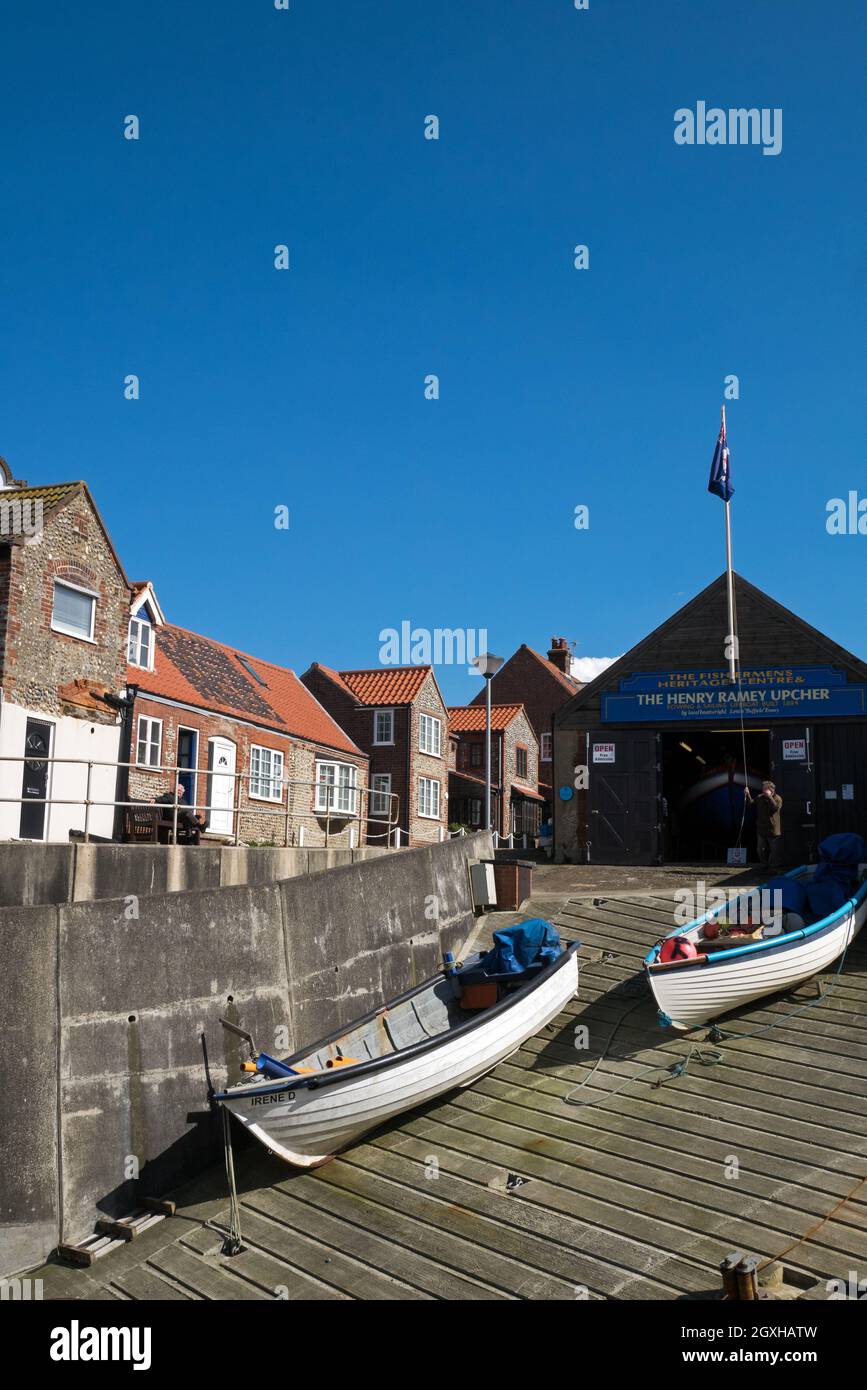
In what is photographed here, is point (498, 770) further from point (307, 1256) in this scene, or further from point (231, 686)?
point (307, 1256)

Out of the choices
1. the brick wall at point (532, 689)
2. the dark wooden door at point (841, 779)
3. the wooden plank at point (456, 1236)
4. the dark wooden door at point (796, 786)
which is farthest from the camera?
the brick wall at point (532, 689)

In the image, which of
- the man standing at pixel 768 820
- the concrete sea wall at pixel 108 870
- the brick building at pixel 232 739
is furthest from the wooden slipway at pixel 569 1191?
the brick building at pixel 232 739

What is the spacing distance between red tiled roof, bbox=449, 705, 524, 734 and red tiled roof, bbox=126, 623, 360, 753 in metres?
11.1

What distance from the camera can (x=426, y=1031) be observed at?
41.2 ft

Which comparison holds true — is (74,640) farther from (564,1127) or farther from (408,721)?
(408,721)

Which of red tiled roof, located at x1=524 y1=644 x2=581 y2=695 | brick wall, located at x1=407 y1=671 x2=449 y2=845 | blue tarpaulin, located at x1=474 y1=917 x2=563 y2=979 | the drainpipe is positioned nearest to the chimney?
red tiled roof, located at x1=524 y1=644 x2=581 y2=695

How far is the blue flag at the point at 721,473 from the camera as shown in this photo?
2256 cm

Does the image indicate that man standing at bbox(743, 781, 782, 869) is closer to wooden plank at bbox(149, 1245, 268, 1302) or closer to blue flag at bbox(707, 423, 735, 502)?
blue flag at bbox(707, 423, 735, 502)

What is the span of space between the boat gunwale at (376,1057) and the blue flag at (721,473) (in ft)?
43.5

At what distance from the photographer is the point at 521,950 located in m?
13.3

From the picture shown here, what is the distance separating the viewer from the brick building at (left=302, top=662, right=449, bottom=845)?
131ft

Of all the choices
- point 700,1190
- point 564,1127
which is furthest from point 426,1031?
point 700,1190

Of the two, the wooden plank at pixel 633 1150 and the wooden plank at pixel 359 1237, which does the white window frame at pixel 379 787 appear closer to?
the wooden plank at pixel 633 1150
